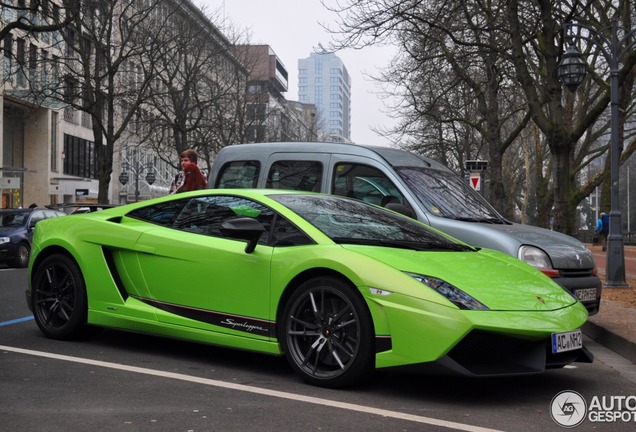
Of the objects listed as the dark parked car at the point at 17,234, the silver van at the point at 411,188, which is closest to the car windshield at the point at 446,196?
the silver van at the point at 411,188

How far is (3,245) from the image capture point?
822 inches

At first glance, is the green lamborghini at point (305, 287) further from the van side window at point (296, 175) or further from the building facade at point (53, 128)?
the building facade at point (53, 128)

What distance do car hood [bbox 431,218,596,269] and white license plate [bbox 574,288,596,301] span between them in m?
0.24

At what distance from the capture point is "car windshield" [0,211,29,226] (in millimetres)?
22625

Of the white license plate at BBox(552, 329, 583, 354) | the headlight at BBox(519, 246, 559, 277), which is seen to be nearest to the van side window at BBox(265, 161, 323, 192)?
the headlight at BBox(519, 246, 559, 277)

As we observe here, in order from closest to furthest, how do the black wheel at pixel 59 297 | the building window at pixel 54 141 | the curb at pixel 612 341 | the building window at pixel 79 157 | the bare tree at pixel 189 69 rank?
the black wheel at pixel 59 297 → the curb at pixel 612 341 → the bare tree at pixel 189 69 → the building window at pixel 54 141 → the building window at pixel 79 157

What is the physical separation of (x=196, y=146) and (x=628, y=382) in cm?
4296

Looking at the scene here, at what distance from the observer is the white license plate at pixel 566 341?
5.29 metres

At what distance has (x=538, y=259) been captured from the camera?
826 cm

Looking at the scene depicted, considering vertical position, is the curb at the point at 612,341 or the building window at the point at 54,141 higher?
the building window at the point at 54,141

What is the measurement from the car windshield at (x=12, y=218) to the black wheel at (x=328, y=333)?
18.6 metres

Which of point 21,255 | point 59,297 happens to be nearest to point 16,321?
point 59,297

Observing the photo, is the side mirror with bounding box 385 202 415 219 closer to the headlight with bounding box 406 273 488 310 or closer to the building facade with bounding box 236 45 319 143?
the headlight with bounding box 406 273 488 310

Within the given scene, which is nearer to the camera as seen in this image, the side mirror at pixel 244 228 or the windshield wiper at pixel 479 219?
the side mirror at pixel 244 228
